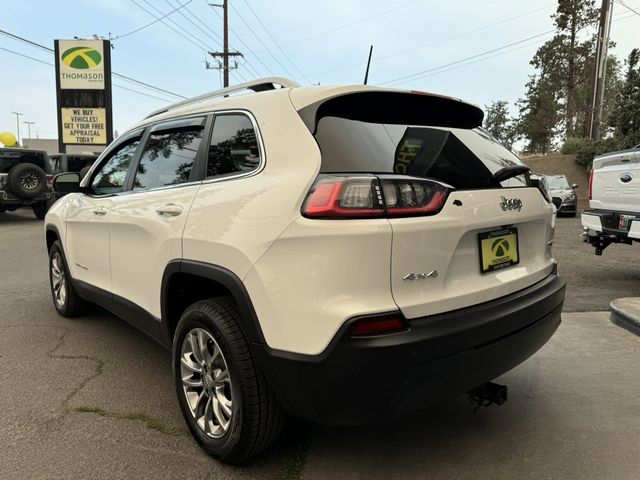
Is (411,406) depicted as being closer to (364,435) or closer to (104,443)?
(364,435)

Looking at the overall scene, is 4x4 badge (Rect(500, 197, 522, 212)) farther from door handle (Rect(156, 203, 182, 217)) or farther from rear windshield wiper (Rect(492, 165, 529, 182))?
door handle (Rect(156, 203, 182, 217))

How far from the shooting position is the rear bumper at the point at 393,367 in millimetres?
1892

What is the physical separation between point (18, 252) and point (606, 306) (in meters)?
9.37

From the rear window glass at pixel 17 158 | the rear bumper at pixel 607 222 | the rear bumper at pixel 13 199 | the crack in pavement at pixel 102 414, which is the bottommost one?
the crack in pavement at pixel 102 414

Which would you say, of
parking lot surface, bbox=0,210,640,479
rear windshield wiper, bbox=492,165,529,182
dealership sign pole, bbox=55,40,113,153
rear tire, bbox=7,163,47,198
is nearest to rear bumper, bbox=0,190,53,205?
rear tire, bbox=7,163,47,198

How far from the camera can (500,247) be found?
2369 mm

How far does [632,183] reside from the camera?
5.50 m

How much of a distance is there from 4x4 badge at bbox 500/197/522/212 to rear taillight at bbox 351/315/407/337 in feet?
2.75

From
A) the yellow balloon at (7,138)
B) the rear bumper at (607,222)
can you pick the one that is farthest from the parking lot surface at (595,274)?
the yellow balloon at (7,138)

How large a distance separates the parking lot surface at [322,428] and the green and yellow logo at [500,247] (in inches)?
41.2

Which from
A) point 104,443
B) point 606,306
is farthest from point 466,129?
point 606,306

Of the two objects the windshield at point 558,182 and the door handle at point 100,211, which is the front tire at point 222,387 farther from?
the windshield at point 558,182

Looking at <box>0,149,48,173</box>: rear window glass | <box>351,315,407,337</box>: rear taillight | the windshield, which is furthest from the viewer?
the windshield

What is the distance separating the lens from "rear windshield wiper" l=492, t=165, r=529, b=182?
96.2 inches
